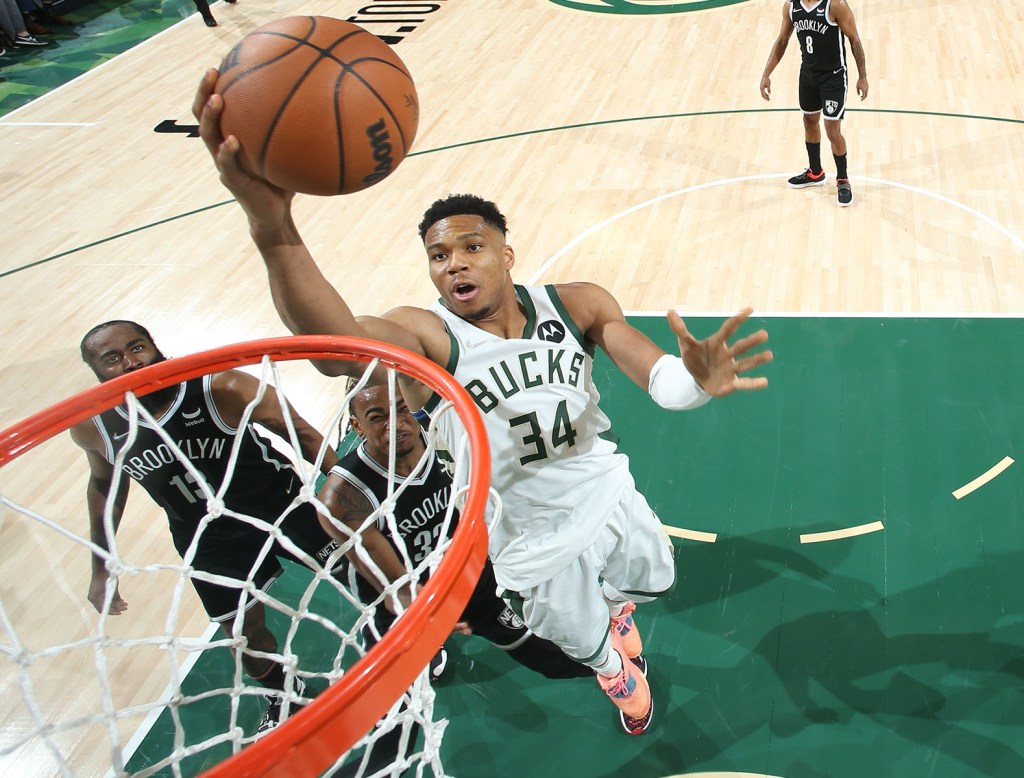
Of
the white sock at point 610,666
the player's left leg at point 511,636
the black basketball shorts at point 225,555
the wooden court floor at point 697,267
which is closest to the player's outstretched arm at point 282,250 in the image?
the black basketball shorts at point 225,555

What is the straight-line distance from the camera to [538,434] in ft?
9.71

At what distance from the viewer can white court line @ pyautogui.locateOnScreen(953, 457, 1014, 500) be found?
14.0 ft

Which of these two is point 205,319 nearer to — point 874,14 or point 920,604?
point 920,604

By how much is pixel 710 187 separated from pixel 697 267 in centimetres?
112

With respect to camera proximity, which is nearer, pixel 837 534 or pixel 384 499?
pixel 384 499

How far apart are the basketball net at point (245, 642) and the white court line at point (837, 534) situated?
1.63 meters

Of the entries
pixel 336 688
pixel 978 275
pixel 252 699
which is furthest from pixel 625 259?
pixel 336 688

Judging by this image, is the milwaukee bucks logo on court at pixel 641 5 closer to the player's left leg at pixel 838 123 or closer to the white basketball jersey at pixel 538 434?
the player's left leg at pixel 838 123

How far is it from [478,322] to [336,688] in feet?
4.94

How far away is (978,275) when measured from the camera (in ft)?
18.8

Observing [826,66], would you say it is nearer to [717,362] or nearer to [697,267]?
[697,267]

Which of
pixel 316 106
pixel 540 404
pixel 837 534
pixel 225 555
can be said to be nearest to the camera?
pixel 316 106

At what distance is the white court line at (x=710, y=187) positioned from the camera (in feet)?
20.2

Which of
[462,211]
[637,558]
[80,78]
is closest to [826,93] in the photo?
[462,211]
